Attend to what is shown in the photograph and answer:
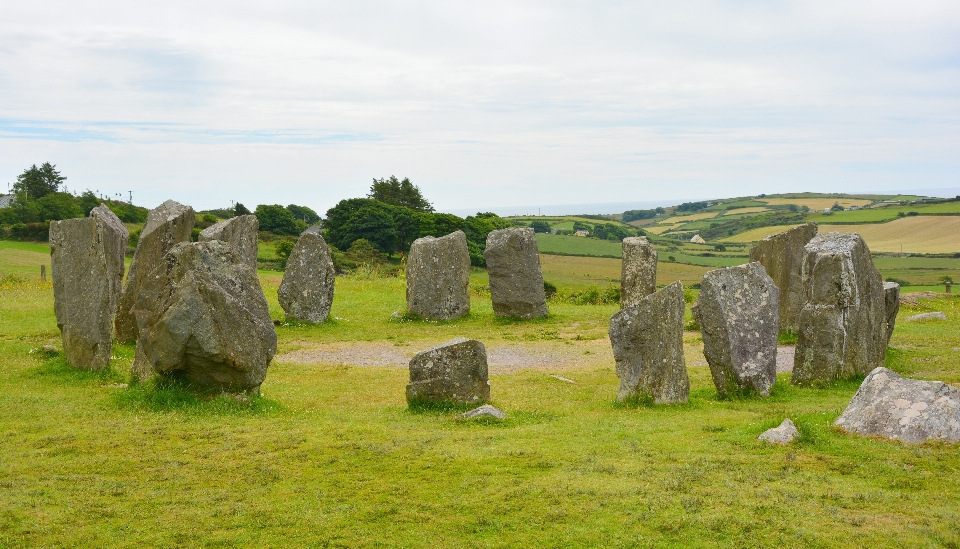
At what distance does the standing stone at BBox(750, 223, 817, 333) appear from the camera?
23547 millimetres

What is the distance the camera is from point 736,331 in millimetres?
15406

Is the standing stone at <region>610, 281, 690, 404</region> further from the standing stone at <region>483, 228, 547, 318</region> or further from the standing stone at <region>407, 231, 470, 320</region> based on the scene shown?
the standing stone at <region>407, 231, 470, 320</region>

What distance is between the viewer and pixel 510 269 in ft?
93.7

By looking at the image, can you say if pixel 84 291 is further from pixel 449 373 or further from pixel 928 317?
pixel 928 317

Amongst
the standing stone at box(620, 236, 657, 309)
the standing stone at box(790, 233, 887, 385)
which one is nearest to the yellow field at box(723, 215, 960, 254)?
the standing stone at box(620, 236, 657, 309)

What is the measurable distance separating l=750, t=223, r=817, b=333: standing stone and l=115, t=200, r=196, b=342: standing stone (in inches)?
620

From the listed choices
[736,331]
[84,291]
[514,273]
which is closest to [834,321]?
[736,331]

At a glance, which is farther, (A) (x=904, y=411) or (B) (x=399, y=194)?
(B) (x=399, y=194)

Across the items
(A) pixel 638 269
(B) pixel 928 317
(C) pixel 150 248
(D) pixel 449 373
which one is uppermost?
(C) pixel 150 248

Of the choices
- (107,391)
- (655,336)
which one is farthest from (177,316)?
(655,336)

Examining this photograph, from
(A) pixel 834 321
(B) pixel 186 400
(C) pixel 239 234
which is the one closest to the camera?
(B) pixel 186 400

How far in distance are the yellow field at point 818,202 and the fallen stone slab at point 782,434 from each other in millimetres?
113049

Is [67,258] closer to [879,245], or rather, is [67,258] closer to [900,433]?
[900,433]

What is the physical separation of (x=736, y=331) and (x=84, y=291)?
12.5 meters
